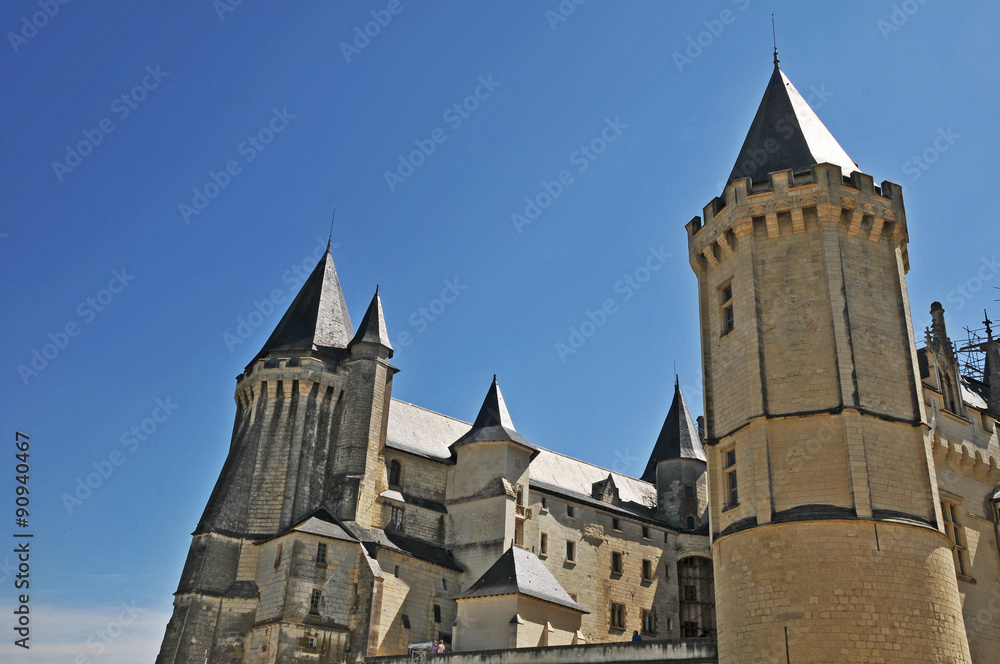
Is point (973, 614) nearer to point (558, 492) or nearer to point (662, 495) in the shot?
point (558, 492)

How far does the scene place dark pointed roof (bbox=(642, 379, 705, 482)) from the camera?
55156mm

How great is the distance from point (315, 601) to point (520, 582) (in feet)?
30.4

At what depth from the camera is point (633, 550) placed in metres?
50.2

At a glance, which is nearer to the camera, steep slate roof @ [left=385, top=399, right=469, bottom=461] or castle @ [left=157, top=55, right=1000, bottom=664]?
castle @ [left=157, top=55, right=1000, bottom=664]

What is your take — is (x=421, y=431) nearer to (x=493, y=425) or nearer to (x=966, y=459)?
(x=493, y=425)

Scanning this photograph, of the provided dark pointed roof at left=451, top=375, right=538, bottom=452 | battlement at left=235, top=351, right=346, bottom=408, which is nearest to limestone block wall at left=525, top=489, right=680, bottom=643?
dark pointed roof at left=451, top=375, right=538, bottom=452

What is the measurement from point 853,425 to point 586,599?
2666cm

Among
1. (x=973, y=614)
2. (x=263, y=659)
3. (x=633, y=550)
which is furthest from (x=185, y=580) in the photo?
(x=973, y=614)

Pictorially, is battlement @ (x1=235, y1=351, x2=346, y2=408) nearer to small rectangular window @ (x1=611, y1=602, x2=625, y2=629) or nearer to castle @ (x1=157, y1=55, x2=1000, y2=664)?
castle @ (x1=157, y1=55, x2=1000, y2=664)

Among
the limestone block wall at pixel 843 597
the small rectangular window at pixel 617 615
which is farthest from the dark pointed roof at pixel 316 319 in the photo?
the limestone block wall at pixel 843 597

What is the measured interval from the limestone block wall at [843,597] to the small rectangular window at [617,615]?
25306mm

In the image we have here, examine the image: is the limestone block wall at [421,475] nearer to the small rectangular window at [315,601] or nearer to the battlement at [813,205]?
the small rectangular window at [315,601]

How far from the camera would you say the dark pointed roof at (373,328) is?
147 ft

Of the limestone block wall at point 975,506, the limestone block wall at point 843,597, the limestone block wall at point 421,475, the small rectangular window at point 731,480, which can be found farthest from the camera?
the limestone block wall at point 421,475
